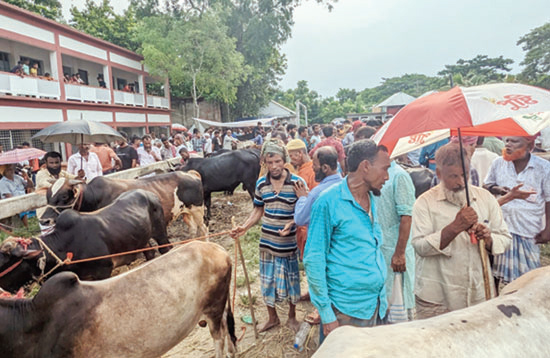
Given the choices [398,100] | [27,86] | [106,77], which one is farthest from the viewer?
[106,77]

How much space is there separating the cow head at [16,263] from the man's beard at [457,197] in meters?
3.77

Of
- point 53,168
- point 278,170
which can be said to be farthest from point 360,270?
point 53,168

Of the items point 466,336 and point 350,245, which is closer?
point 466,336

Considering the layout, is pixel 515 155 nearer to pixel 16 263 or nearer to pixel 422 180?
pixel 422 180

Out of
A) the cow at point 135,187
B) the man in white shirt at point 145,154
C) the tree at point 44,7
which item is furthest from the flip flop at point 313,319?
the tree at point 44,7

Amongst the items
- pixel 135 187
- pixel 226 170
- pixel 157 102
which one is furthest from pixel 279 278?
pixel 157 102

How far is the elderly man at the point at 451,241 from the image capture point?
252 cm

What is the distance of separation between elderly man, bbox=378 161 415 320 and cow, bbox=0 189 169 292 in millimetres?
3269

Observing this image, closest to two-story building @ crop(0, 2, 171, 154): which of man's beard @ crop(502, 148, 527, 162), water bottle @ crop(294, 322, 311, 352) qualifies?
water bottle @ crop(294, 322, 311, 352)

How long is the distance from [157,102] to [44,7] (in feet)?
31.3

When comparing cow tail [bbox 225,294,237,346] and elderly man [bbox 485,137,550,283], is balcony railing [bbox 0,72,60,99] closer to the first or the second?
cow tail [bbox 225,294,237,346]

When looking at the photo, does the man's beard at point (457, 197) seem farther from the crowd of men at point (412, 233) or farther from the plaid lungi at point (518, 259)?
the plaid lungi at point (518, 259)

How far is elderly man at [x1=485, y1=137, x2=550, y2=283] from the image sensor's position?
10.6ft

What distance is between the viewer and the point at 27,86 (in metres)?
15.7
